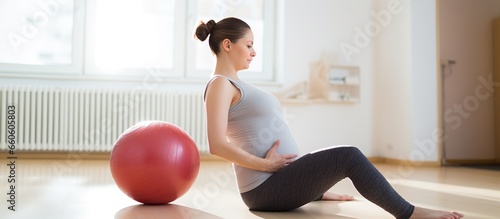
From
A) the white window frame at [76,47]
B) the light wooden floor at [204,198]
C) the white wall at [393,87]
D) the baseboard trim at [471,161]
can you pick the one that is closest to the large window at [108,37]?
the white window frame at [76,47]

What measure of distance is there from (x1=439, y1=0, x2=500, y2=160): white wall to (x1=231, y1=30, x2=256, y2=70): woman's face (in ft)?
14.0

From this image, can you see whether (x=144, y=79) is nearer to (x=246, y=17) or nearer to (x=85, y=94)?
(x=85, y=94)

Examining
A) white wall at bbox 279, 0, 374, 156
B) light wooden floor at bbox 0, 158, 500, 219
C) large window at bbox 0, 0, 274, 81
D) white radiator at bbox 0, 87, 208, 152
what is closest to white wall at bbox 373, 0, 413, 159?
white wall at bbox 279, 0, 374, 156

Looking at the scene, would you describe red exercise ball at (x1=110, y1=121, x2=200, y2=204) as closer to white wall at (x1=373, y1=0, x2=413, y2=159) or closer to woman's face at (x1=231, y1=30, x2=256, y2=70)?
woman's face at (x1=231, y1=30, x2=256, y2=70)

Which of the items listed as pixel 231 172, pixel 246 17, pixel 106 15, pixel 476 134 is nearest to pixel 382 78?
pixel 476 134

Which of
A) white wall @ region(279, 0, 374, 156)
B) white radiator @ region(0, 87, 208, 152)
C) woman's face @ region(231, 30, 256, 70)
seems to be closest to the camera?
woman's face @ region(231, 30, 256, 70)

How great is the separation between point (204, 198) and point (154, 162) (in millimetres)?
578

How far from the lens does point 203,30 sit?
2.04 meters

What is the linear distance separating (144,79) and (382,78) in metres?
2.54

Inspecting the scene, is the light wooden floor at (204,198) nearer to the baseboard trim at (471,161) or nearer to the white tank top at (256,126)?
the white tank top at (256,126)

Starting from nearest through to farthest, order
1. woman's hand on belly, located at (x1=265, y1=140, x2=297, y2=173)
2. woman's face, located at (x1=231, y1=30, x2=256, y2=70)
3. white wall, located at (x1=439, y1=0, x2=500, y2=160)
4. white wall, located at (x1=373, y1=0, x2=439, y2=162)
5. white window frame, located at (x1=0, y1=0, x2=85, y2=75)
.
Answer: woman's hand on belly, located at (x1=265, y1=140, x2=297, y2=173) → woman's face, located at (x1=231, y1=30, x2=256, y2=70) → white wall, located at (x1=373, y1=0, x2=439, y2=162) → white window frame, located at (x1=0, y1=0, x2=85, y2=75) → white wall, located at (x1=439, y1=0, x2=500, y2=160)

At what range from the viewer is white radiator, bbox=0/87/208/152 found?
5.10 metres

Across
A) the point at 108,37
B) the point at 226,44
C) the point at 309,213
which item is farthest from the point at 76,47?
the point at 309,213

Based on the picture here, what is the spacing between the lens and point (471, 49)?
5.85 m
